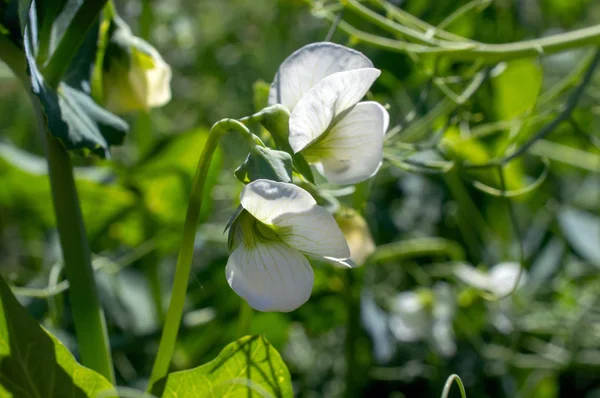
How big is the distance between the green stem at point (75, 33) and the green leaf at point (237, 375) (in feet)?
0.56

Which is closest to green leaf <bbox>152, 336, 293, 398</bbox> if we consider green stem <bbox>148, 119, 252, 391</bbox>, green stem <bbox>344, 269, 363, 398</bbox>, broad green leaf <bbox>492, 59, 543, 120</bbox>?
green stem <bbox>148, 119, 252, 391</bbox>

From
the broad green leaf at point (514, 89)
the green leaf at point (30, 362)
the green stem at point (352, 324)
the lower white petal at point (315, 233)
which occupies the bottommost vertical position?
the green stem at point (352, 324)

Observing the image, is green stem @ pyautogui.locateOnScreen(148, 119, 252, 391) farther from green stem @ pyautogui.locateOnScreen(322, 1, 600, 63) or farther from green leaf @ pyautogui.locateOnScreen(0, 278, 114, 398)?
green stem @ pyautogui.locateOnScreen(322, 1, 600, 63)

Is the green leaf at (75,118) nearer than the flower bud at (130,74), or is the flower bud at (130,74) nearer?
the green leaf at (75,118)

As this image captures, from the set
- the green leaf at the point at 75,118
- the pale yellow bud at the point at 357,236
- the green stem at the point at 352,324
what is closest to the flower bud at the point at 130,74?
the green leaf at the point at 75,118

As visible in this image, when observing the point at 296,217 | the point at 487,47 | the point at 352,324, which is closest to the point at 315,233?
the point at 296,217

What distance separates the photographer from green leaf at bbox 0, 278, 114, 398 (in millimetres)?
318

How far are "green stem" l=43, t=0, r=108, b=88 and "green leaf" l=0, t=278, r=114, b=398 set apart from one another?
0.12 meters

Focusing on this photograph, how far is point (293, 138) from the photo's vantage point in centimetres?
29

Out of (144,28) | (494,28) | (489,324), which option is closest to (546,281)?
(489,324)

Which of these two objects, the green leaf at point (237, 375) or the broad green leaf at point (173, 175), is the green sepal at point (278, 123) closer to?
the green leaf at point (237, 375)

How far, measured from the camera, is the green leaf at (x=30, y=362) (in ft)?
1.04

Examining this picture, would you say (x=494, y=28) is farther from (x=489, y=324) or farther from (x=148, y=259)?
(x=148, y=259)

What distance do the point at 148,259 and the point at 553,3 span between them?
85 centimetres
